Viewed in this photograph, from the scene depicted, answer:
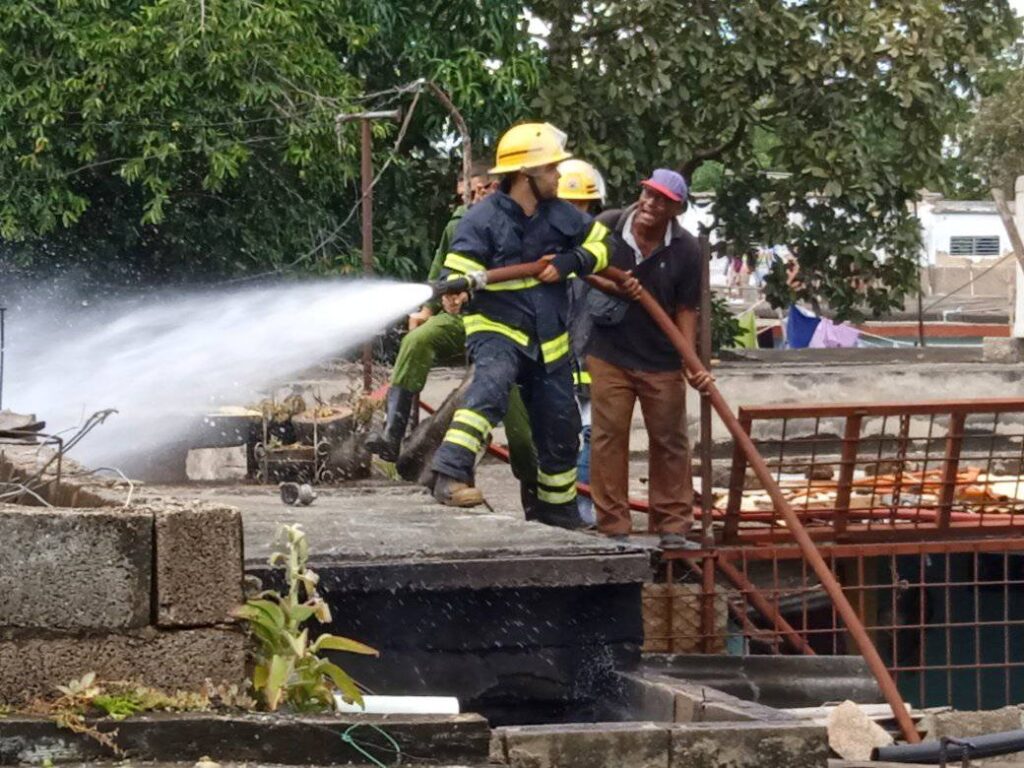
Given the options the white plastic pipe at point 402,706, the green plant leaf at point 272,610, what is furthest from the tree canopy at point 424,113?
the green plant leaf at point 272,610

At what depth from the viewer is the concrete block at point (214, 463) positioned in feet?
39.1

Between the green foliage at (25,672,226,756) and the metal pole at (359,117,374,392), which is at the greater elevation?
the metal pole at (359,117,374,392)

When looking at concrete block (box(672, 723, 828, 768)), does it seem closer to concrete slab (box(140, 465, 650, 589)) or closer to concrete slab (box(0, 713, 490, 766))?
concrete slab (box(0, 713, 490, 766))

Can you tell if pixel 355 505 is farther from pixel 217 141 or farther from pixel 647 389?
pixel 217 141

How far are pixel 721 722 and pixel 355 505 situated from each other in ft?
9.70

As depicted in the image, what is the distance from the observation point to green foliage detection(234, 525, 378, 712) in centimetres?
514

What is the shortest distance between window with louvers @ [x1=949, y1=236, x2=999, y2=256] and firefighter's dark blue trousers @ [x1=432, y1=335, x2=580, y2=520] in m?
43.7

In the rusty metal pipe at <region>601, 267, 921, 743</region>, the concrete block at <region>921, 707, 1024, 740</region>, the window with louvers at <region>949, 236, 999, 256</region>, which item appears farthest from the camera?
the window with louvers at <region>949, 236, 999, 256</region>

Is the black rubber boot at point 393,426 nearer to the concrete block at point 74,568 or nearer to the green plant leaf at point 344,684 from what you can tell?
the green plant leaf at point 344,684

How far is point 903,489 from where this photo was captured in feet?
30.9

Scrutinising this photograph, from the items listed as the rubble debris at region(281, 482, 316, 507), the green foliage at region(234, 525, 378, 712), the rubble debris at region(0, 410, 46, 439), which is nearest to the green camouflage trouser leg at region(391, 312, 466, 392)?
the rubble debris at region(281, 482, 316, 507)

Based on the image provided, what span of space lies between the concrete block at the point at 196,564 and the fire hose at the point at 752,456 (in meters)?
3.06

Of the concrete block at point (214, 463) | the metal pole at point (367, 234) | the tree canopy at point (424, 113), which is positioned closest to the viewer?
the metal pole at point (367, 234)

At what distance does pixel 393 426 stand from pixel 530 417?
1180mm
